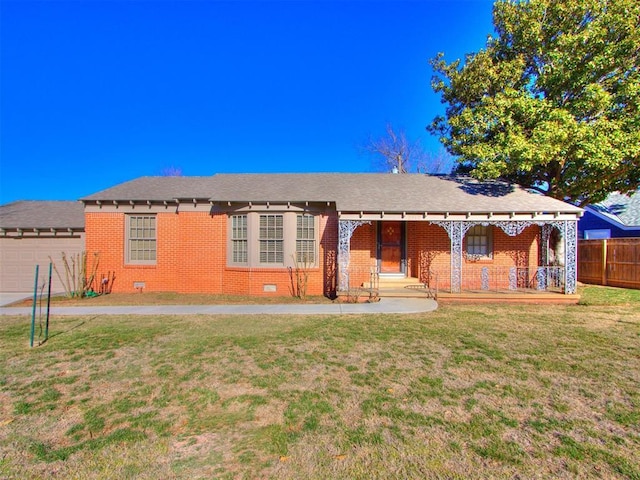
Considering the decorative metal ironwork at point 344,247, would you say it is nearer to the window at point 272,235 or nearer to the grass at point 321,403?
the window at point 272,235

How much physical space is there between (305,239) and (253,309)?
138 inches

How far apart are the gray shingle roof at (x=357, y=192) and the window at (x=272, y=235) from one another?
728mm

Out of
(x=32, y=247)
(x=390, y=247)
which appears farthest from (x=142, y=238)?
(x=390, y=247)

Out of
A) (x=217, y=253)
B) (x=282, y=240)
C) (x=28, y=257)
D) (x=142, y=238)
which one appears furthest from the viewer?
(x=28, y=257)

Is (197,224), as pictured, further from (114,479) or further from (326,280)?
(114,479)

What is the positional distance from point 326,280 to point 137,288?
7.12 meters

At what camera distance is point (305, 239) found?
1211 cm

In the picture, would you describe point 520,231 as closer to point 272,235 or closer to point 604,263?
point 604,263

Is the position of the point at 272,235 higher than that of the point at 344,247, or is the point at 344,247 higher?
the point at 272,235

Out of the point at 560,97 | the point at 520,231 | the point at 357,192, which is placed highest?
the point at 560,97

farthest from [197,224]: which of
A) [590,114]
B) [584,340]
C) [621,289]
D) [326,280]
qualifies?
[621,289]

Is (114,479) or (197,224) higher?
(197,224)

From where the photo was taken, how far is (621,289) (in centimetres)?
1359

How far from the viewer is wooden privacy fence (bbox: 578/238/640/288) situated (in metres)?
13.7
